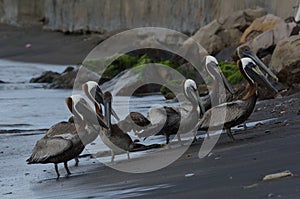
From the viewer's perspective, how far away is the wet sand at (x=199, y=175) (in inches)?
228

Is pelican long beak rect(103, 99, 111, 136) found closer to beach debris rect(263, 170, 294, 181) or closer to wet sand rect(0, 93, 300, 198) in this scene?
wet sand rect(0, 93, 300, 198)

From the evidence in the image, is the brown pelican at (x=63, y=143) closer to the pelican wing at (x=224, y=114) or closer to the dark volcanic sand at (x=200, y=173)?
the dark volcanic sand at (x=200, y=173)

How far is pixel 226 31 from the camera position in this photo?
2123 cm

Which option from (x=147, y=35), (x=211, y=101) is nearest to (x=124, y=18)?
(x=147, y=35)

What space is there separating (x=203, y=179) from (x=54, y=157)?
2.25 m

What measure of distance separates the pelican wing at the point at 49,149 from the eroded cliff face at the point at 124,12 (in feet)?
42.6

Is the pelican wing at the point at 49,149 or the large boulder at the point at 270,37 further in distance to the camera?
the large boulder at the point at 270,37

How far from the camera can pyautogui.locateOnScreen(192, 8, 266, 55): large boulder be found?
2056 centimetres

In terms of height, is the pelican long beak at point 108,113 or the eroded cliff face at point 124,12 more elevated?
the pelican long beak at point 108,113

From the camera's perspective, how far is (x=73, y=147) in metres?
8.31

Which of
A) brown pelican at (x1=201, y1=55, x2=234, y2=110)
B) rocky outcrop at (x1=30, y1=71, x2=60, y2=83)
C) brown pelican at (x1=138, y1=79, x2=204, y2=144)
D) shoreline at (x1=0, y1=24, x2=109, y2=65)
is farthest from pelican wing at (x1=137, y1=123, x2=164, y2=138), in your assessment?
shoreline at (x1=0, y1=24, x2=109, y2=65)

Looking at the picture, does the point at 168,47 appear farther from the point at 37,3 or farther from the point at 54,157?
the point at 37,3

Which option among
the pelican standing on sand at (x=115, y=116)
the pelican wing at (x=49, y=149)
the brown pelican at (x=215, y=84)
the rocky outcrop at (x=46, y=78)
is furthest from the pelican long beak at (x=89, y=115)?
the rocky outcrop at (x=46, y=78)

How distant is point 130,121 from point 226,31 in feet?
39.1
